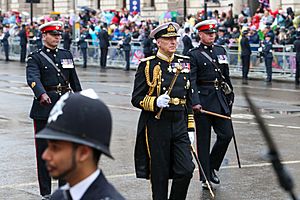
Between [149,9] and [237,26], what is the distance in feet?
54.3

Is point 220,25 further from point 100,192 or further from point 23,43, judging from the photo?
point 100,192

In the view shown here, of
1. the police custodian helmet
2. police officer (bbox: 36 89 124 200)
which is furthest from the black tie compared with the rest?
the police custodian helmet

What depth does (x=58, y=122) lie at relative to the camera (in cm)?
339

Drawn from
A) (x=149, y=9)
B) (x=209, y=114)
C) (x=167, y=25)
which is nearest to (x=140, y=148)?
(x=167, y=25)

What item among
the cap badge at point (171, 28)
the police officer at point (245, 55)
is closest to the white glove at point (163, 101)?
the cap badge at point (171, 28)

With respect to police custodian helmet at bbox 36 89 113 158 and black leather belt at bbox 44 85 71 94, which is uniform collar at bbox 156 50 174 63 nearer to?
black leather belt at bbox 44 85 71 94

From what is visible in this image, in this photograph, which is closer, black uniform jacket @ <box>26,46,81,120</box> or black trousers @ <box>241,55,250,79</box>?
black uniform jacket @ <box>26,46,81,120</box>

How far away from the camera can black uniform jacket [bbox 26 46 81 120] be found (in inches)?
365

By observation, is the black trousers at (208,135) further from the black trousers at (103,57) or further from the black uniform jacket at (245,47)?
the black trousers at (103,57)

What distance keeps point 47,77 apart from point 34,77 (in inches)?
6.5

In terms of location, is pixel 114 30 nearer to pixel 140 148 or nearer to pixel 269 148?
pixel 140 148

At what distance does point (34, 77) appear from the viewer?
927cm

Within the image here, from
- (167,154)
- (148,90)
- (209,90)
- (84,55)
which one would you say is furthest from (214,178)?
(84,55)

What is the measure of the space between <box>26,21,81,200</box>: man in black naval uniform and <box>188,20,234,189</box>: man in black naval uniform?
4.67 ft
